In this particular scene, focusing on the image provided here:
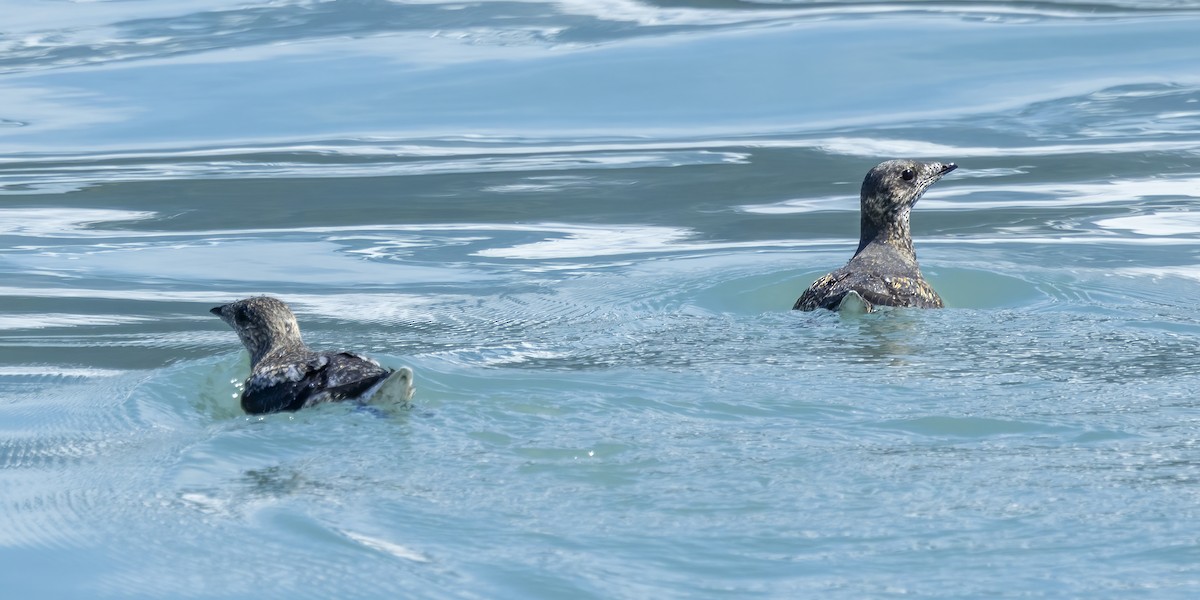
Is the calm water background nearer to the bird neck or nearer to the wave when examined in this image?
the wave

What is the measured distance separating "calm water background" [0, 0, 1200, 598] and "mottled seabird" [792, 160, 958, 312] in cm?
20

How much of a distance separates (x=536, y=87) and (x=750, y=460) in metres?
11.1

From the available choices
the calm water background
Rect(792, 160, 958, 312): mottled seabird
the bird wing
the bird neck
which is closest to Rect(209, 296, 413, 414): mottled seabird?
the bird wing

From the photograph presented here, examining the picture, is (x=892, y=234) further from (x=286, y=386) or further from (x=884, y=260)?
(x=286, y=386)

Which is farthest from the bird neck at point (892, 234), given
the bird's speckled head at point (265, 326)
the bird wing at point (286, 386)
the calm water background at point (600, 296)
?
the bird wing at point (286, 386)

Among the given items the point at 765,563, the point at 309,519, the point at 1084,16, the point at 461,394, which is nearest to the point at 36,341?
the point at 461,394

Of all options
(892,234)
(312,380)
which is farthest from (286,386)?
(892,234)

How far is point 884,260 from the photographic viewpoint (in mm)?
10359

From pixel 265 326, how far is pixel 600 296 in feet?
8.50

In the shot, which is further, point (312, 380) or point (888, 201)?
point (888, 201)

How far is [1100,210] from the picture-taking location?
13492mm

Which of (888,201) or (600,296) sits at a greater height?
(888,201)

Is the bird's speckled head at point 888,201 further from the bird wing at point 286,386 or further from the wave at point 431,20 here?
the wave at point 431,20

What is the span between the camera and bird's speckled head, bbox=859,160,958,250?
36.1 ft
